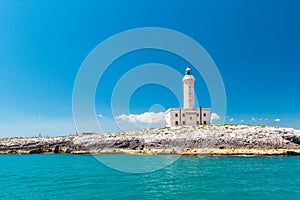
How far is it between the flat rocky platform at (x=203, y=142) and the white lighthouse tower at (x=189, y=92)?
578 inches

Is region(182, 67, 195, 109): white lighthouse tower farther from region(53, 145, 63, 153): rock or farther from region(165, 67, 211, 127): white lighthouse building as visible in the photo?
region(53, 145, 63, 153): rock

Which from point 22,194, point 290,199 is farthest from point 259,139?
point 22,194

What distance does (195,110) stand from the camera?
75.6 metres

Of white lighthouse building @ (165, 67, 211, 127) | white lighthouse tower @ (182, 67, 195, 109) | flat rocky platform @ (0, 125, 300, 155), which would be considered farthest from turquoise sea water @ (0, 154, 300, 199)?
white lighthouse tower @ (182, 67, 195, 109)

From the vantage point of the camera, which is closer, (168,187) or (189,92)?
(168,187)

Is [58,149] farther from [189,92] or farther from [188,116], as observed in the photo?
[189,92]

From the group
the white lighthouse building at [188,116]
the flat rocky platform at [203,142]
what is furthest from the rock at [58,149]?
the white lighthouse building at [188,116]

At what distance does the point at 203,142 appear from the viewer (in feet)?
186

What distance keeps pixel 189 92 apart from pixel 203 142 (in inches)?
953

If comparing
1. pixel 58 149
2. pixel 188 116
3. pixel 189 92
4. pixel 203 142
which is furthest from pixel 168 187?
pixel 58 149

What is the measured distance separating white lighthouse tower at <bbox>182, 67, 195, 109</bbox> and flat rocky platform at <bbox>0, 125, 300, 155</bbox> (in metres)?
14.7

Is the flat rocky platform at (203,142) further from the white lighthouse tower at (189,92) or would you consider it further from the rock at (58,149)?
the white lighthouse tower at (189,92)

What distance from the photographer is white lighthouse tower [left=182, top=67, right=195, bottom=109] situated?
77625 mm

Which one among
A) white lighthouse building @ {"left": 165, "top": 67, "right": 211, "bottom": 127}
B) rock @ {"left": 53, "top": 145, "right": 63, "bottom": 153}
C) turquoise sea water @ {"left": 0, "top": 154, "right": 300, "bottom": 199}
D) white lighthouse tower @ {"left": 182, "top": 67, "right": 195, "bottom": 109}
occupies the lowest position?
turquoise sea water @ {"left": 0, "top": 154, "right": 300, "bottom": 199}
